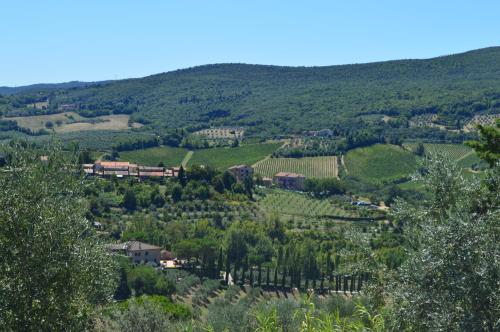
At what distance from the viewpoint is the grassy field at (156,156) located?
11556 centimetres

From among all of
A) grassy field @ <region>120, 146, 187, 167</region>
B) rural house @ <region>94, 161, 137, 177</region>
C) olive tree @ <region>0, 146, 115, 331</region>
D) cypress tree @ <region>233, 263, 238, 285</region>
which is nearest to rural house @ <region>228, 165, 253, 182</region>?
grassy field @ <region>120, 146, 187, 167</region>

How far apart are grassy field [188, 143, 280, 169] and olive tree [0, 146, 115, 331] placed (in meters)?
102

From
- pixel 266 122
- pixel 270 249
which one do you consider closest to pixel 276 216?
pixel 270 249

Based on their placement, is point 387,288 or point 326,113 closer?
point 387,288

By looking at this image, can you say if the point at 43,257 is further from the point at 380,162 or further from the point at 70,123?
the point at 70,123

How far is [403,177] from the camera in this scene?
351ft

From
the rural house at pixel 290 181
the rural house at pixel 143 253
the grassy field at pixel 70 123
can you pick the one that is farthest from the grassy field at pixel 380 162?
the grassy field at pixel 70 123

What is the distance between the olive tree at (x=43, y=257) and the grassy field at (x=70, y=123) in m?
161

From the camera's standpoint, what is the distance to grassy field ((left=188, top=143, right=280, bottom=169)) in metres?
119

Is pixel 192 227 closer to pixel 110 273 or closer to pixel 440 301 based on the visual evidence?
pixel 110 273

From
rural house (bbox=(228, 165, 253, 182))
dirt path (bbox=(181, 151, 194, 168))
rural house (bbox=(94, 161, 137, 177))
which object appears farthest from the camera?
dirt path (bbox=(181, 151, 194, 168))

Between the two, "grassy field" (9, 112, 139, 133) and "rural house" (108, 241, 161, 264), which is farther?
"grassy field" (9, 112, 139, 133)

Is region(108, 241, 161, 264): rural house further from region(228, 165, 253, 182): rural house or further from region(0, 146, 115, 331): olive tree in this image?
region(228, 165, 253, 182): rural house

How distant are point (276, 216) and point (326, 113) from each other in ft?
394
